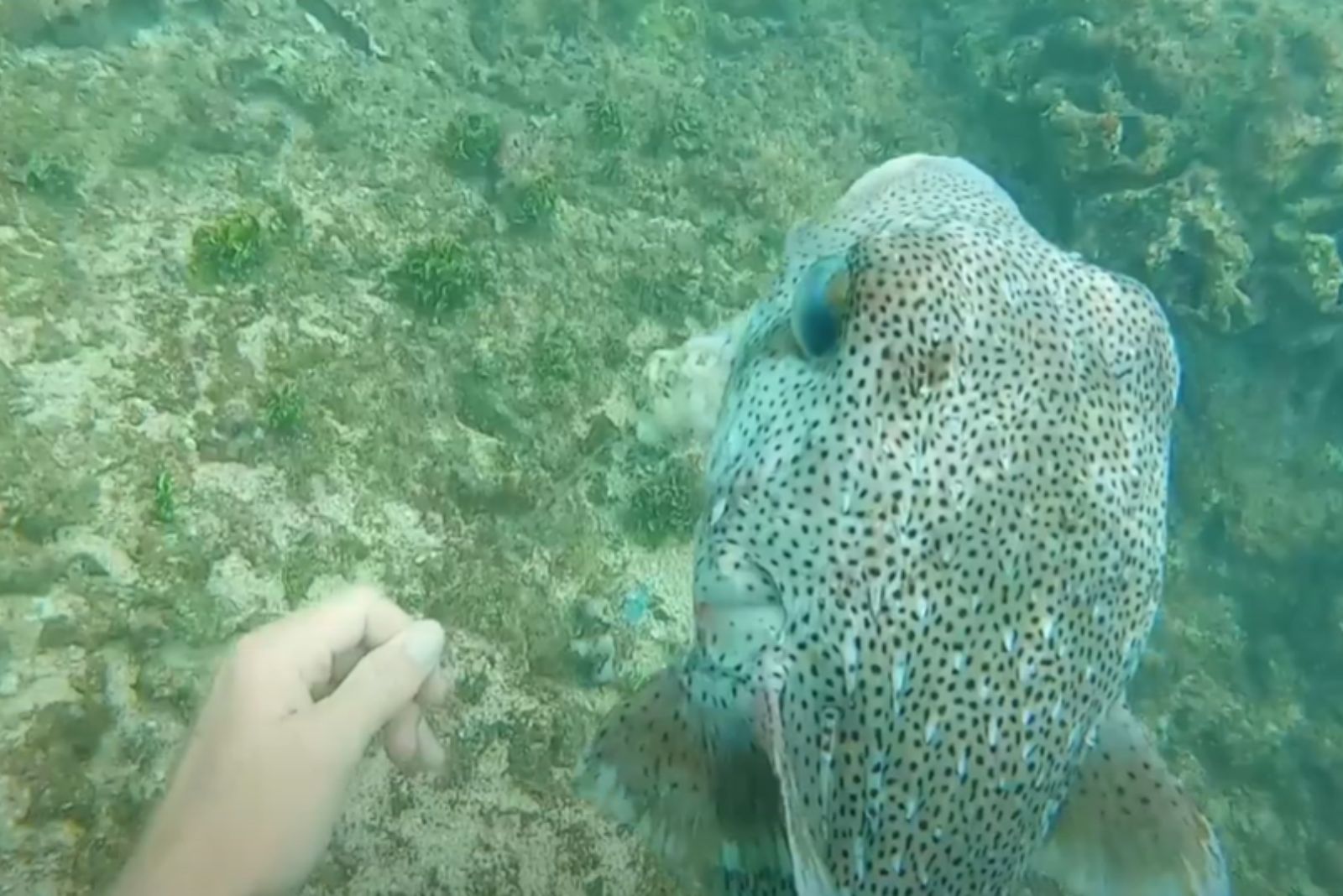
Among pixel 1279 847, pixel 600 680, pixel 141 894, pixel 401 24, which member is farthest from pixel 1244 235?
pixel 141 894

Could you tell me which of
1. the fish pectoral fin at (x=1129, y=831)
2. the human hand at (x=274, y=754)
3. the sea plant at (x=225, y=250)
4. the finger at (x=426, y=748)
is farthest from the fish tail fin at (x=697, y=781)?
the sea plant at (x=225, y=250)

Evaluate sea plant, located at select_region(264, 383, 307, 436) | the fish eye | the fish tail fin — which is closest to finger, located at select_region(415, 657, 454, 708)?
the fish tail fin

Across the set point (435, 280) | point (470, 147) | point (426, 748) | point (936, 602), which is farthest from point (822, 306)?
point (470, 147)

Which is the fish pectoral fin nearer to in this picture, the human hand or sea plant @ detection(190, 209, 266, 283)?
the human hand

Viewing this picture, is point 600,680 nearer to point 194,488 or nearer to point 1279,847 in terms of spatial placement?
point 194,488

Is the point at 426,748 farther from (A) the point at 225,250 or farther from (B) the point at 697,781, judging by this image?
(A) the point at 225,250

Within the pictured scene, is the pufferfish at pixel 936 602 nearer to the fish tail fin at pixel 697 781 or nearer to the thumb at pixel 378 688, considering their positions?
the fish tail fin at pixel 697 781
